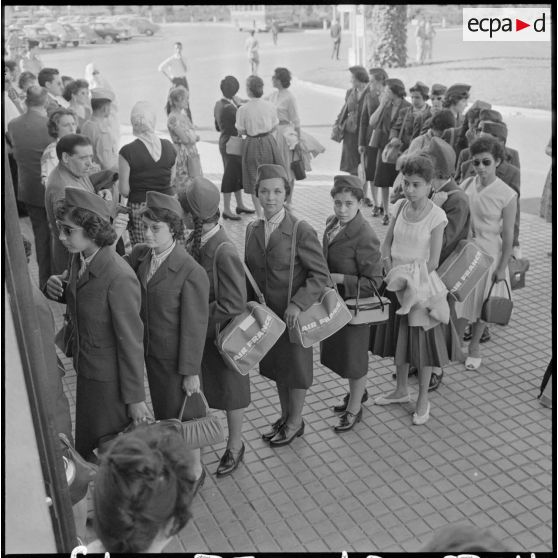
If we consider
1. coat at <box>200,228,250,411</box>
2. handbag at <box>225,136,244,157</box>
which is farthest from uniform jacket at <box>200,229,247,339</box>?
handbag at <box>225,136,244,157</box>

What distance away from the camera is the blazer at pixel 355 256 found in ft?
15.1

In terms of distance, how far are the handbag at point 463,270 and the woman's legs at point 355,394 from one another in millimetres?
852

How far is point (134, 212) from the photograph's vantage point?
6.59m

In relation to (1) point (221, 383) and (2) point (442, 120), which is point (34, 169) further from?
(2) point (442, 120)

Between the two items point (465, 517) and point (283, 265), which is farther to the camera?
point (283, 265)

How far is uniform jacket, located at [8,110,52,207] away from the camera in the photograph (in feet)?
23.8

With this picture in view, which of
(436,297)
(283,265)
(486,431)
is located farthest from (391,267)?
(486,431)

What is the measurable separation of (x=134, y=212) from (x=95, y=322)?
294cm

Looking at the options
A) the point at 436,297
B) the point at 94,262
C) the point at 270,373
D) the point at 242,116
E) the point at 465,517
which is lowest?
the point at 465,517

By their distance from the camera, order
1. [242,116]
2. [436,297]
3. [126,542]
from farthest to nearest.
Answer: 1. [242,116]
2. [436,297]
3. [126,542]

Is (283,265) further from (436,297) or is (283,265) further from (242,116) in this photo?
(242,116)

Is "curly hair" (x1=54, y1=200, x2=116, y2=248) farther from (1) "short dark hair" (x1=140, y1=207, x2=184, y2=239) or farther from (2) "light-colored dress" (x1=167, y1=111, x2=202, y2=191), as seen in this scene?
(2) "light-colored dress" (x1=167, y1=111, x2=202, y2=191)

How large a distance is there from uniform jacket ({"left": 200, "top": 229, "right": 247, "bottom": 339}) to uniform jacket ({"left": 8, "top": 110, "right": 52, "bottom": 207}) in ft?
11.9

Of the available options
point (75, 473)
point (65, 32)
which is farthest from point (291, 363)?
point (65, 32)
